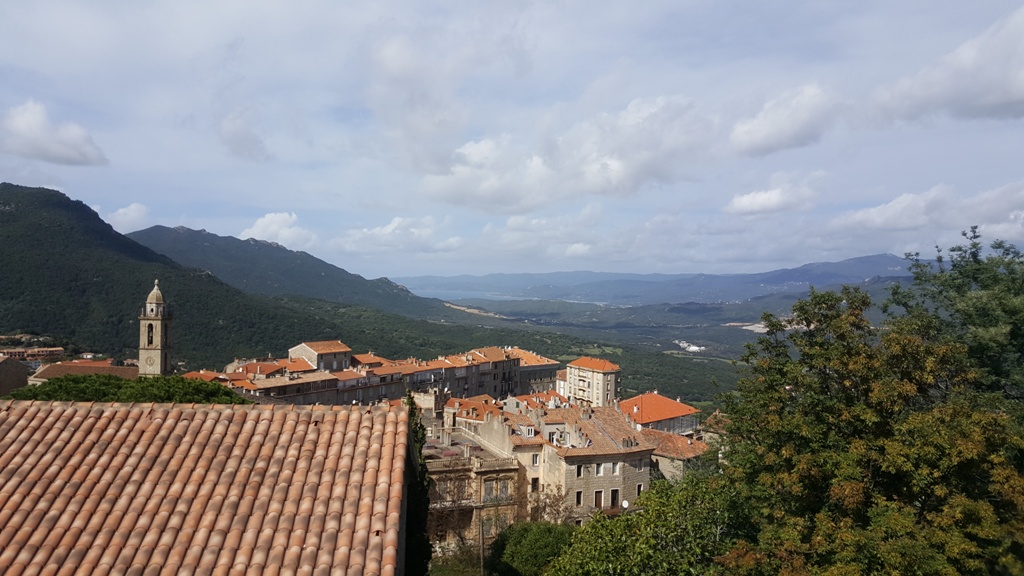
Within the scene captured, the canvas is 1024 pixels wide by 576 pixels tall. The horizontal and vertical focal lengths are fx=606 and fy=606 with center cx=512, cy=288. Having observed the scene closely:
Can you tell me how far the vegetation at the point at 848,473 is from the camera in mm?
11250

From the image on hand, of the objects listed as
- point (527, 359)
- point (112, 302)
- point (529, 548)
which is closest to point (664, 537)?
point (529, 548)

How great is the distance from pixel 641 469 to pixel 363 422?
3109 centimetres

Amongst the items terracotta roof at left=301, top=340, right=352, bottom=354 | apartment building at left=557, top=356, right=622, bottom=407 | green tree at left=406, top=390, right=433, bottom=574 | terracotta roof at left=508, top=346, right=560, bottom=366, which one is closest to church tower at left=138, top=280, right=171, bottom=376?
terracotta roof at left=301, top=340, right=352, bottom=354

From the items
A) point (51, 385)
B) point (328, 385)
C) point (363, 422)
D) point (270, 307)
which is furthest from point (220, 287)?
point (363, 422)

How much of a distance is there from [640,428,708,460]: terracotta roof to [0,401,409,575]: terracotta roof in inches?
1438

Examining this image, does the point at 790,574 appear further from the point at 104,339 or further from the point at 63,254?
the point at 63,254

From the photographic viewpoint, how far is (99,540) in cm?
647

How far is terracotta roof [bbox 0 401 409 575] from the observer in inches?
250

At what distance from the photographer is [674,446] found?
4475 centimetres

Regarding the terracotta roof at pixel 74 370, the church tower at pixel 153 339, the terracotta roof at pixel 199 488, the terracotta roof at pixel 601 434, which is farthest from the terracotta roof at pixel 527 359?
the terracotta roof at pixel 199 488

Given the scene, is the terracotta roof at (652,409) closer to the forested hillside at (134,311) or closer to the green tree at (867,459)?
the forested hillside at (134,311)

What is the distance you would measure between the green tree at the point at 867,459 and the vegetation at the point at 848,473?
0.04 meters

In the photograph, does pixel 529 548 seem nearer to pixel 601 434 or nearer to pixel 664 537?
pixel 664 537

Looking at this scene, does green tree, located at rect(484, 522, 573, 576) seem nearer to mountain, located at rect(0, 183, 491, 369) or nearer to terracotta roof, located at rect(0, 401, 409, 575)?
terracotta roof, located at rect(0, 401, 409, 575)
